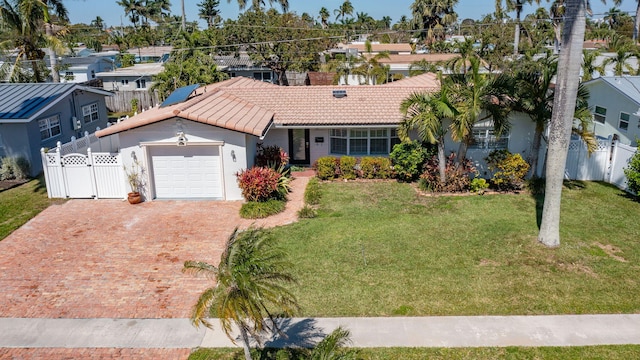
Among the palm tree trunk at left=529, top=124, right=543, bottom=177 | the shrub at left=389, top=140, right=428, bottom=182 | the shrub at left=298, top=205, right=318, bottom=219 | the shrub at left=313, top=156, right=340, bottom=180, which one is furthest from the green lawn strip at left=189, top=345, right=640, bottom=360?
the shrub at left=313, top=156, right=340, bottom=180

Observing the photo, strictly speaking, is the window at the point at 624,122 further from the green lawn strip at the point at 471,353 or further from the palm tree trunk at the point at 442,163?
the green lawn strip at the point at 471,353

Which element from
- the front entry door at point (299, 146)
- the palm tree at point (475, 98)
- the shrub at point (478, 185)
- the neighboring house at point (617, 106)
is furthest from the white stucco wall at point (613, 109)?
the front entry door at point (299, 146)

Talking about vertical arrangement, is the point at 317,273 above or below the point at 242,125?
below

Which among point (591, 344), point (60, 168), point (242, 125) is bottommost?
point (591, 344)

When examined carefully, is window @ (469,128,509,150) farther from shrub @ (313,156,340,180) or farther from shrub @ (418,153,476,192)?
shrub @ (313,156,340,180)

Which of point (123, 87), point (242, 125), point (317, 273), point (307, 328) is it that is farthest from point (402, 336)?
point (123, 87)

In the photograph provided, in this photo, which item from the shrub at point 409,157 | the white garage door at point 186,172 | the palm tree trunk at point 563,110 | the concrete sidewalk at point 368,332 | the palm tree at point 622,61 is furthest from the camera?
the palm tree at point 622,61

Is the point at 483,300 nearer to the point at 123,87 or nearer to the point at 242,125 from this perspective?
the point at 242,125
